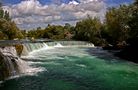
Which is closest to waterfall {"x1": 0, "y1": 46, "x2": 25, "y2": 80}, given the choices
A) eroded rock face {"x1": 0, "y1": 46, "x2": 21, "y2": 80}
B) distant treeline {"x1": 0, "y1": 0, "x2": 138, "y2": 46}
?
eroded rock face {"x1": 0, "y1": 46, "x2": 21, "y2": 80}

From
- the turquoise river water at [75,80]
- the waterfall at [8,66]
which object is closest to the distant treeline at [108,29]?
the turquoise river water at [75,80]

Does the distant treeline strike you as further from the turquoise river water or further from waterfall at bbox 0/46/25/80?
waterfall at bbox 0/46/25/80

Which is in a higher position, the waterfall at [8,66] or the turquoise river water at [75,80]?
the waterfall at [8,66]

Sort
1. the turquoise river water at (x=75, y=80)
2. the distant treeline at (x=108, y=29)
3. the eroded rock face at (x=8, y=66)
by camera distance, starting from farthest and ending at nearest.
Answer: the distant treeline at (x=108, y=29)
the eroded rock face at (x=8, y=66)
the turquoise river water at (x=75, y=80)

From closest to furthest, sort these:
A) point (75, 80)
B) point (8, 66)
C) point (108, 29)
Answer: point (75, 80)
point (8, 66)
point (108, 29)

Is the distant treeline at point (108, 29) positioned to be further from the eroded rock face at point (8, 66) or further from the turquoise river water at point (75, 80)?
the eroded rock face at point (8, 66)

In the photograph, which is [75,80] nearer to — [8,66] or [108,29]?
[8,66]

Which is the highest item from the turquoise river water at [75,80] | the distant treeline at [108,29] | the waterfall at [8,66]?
the distant treeline at [108,29]

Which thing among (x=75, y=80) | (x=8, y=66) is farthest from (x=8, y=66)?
(x=75, y=80)

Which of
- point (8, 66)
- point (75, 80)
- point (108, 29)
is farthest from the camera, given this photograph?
point (108, 29)

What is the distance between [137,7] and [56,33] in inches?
3609

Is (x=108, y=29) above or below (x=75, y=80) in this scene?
above

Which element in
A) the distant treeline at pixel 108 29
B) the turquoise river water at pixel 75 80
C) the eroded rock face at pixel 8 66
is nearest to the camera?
the turquoise river water at pixel 75 80

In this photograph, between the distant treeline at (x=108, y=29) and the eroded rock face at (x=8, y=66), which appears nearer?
the eroded rock face at (x=8, y=66)
